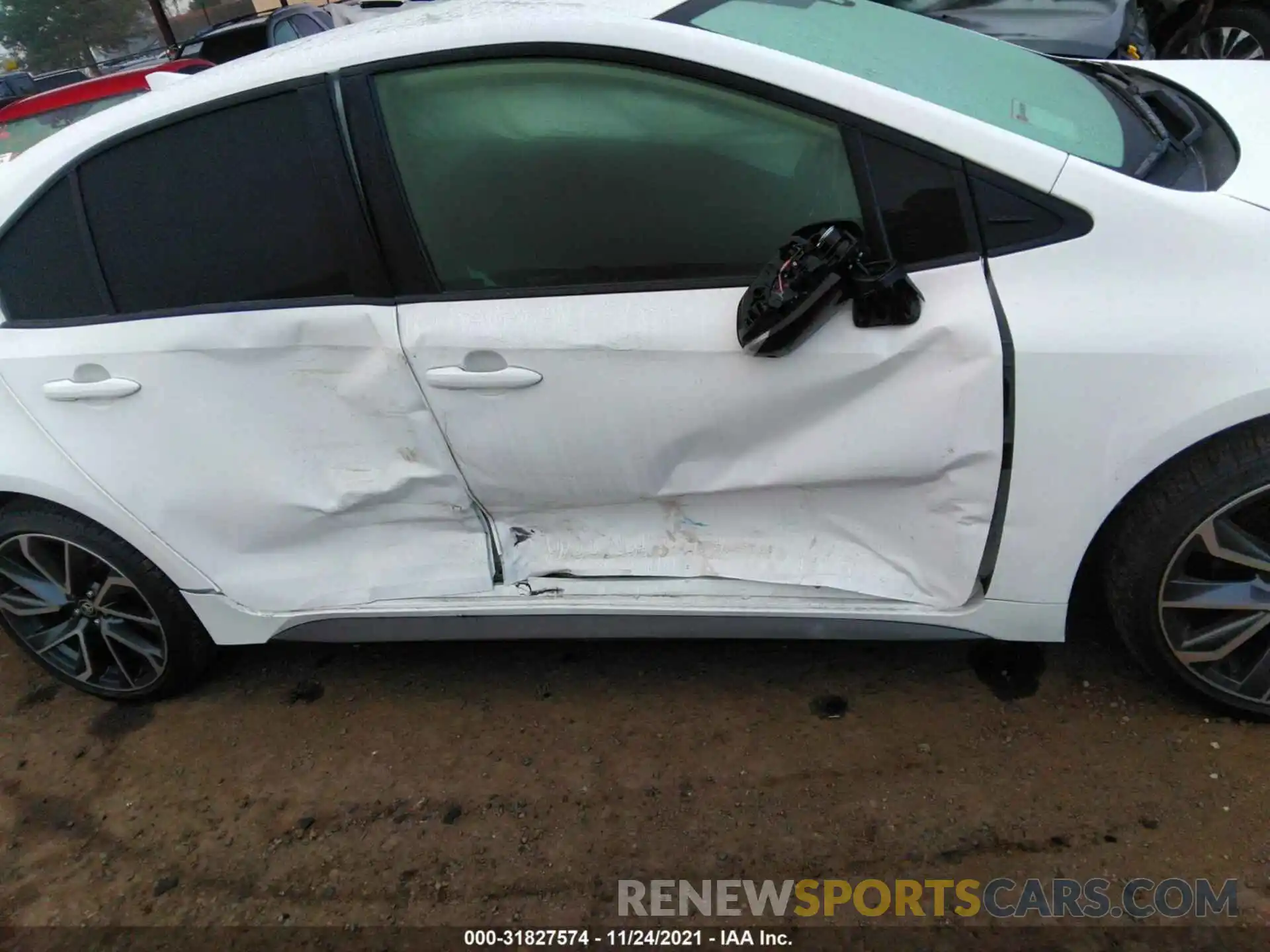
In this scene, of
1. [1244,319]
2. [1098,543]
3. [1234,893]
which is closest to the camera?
[1244,319]

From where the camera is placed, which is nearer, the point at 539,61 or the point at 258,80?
the point at 539,61

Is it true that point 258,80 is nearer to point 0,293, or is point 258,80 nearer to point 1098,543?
point 0,293

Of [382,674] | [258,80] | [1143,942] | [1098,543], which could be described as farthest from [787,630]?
[258,80]

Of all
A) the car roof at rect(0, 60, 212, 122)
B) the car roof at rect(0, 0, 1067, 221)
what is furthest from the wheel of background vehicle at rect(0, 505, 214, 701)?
the car roof at rect(0, 60, 212, 122)

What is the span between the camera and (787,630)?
7.07 feet

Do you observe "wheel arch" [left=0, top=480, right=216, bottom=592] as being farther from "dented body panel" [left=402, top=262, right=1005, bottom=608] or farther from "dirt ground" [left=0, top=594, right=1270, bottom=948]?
"dented body panel" [left=402, top=262, right=1005, bottom=608]

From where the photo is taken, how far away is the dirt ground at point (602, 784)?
2.01 meters

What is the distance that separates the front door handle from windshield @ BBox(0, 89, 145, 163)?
190 inches

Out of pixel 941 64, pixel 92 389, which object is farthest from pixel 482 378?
pixel 941 64

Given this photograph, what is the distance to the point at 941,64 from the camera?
7.10 feet

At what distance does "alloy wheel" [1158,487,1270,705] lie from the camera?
73.6 inches

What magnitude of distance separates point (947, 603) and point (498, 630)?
1098 millimetres

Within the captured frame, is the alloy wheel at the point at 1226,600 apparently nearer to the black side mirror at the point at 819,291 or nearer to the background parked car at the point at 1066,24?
the black side mirror at the point at 819,291

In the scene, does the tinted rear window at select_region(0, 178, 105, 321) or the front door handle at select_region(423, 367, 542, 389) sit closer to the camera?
the front door handle at select_region(423, 367, 542, 389)
